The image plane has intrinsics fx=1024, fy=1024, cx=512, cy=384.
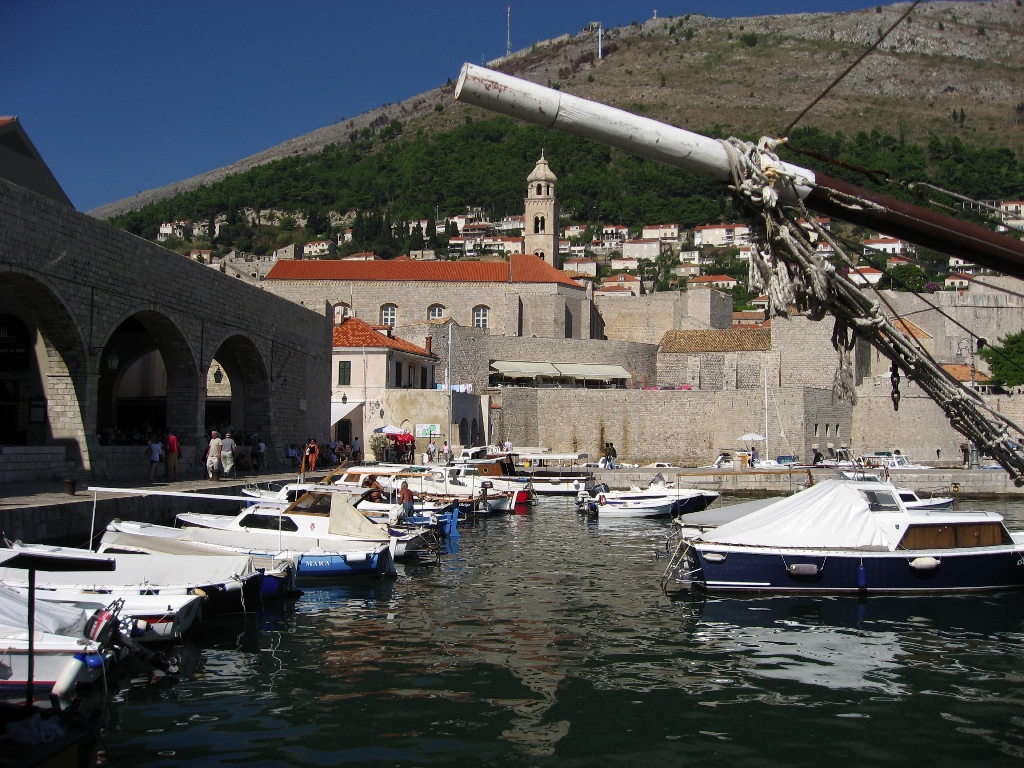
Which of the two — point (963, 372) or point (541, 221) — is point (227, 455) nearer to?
point (963, 372)

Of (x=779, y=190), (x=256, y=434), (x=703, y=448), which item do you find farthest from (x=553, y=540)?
(x=703, y=448)

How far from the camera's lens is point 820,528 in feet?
48.6

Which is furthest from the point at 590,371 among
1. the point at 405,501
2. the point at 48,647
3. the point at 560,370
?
the point at 48,647

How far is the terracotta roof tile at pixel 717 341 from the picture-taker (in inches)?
2073

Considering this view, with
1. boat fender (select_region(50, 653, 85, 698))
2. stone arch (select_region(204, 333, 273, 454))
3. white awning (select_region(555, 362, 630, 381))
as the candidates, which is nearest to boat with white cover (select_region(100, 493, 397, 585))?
boat fender (select_region(50, 653, 85, 698))

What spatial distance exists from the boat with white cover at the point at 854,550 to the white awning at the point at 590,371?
127 ft

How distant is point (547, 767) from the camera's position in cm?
727

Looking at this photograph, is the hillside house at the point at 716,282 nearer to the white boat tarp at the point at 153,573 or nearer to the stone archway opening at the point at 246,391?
the stone archway opening at the point at 246,391

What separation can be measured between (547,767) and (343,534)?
8.44 m

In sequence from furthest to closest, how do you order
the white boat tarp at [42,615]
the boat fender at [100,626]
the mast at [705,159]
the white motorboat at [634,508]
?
the white motorboat at [634,508] → the boat fender at [100,626] → the white boat tarp at [42,615] → the mast at [705,159]

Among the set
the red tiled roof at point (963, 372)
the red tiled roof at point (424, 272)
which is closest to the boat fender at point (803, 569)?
the red tiled roof at point (963, 372)

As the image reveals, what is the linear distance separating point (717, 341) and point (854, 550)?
41.3 metres

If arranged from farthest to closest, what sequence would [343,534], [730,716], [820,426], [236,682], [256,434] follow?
[820,426] → [256,434] → [343,534] → [236,682] → [730,716]

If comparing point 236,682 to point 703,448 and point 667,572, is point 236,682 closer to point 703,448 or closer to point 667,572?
point 667,572
